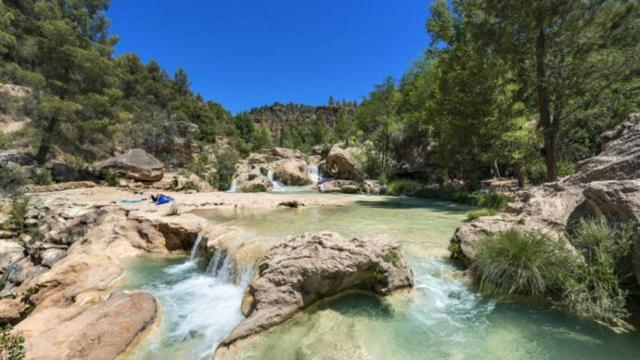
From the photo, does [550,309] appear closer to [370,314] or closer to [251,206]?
[370,314]

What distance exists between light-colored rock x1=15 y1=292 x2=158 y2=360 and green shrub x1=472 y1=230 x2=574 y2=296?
6.07 meters

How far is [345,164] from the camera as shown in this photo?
28141 millimetres

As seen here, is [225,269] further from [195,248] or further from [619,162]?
[619,162]

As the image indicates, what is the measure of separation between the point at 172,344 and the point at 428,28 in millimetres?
19298

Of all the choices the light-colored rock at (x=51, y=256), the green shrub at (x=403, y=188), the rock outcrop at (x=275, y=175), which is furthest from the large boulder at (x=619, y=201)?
the rock outcrop at (x=275, y=175)

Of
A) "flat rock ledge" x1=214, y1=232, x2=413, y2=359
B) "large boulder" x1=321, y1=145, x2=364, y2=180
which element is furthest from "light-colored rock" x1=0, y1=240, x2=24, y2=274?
"large boulder" x1=321, y1=145, x2=364, y2=180

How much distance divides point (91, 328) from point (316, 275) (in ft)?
11.9

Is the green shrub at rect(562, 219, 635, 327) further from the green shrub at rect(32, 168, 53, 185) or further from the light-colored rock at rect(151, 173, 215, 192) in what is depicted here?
the green shrub at rect(32, 168, 53, 185)

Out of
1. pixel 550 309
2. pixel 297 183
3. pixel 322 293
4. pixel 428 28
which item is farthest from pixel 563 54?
pixel 297 183

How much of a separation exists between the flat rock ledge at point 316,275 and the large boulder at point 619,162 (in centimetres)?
481

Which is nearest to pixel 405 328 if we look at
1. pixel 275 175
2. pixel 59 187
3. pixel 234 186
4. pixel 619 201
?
pixel 619 201

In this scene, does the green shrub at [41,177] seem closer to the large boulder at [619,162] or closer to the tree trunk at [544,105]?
the large boulder at [619,162]

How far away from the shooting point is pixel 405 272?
5215 mm

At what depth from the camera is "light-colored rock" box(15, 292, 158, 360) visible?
3.88 metres
